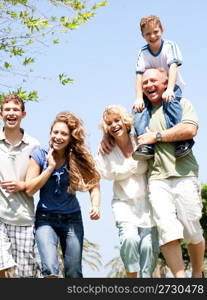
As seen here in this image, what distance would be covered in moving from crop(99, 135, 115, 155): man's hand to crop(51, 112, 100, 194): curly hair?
0.19m

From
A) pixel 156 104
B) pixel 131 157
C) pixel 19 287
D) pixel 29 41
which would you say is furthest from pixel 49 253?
pixel 29 41

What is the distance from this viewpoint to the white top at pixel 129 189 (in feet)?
22.4

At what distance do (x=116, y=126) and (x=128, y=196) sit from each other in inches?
33.6

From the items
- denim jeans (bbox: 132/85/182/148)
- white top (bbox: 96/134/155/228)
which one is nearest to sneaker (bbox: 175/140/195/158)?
denim jeans (bbox: 132/85/182/148)

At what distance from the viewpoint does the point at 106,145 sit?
7.06 metres

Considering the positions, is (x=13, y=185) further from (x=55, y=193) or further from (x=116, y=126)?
(x=116, y=126)

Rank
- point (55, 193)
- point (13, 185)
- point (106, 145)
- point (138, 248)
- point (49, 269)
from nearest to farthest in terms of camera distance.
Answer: point (49, 269)
point (13, 185)
point (138, 248)
point (55, 193)
point (106, 145)

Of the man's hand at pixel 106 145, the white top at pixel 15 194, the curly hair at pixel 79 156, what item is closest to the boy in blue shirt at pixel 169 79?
the man's hand at pixel 106 145

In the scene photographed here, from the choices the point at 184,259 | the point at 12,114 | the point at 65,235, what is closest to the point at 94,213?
the point at 65,235

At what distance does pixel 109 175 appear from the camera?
6.99 metres

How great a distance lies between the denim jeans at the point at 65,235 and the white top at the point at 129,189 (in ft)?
1.65

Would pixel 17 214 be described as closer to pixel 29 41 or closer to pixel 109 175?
pixel 109 175

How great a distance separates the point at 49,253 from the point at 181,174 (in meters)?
1.78

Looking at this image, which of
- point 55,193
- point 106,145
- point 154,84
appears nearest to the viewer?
point 55,193
